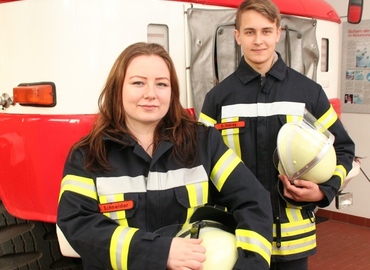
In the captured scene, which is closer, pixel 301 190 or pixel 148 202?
pixel 148 202

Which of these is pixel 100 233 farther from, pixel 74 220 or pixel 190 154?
pixel 190 154

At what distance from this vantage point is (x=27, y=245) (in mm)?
2564

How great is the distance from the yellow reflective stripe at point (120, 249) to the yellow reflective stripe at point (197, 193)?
0.27 metres

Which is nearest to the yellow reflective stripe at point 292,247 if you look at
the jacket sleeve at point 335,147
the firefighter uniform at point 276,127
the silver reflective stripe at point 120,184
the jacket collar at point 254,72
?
the firefighter uniform at point 276,127

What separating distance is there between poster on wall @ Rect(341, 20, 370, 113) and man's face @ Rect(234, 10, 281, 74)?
10.7 ft

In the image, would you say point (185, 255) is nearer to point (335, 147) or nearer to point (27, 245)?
point (335, 147)

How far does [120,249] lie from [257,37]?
3.80ft

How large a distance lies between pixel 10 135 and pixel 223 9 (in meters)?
1.36

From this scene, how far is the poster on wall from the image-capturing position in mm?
5090

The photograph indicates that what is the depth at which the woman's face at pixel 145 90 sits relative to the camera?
1684 millimetres

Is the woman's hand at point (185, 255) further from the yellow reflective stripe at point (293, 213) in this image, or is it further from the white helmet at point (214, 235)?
the yellow reflective stripe at point (293, 213)

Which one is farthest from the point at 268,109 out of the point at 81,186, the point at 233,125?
the point at 81,186


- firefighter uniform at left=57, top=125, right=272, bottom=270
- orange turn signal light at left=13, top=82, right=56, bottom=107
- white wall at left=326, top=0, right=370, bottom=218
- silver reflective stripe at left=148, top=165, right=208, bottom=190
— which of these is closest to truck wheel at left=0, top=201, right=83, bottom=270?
orange turn signal light at left=13, top=82, right=56, bottom=107

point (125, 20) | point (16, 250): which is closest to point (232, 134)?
point (125, 20)
